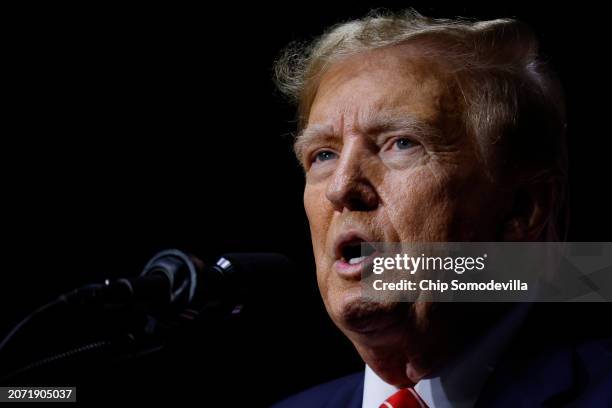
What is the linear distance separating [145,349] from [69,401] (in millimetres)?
394

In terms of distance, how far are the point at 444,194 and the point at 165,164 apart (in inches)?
52.5

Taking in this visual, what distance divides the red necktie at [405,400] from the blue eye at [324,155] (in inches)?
25.7

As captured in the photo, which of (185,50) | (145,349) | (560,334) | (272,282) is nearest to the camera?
Answer: (145,349)

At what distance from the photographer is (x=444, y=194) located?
1716mm

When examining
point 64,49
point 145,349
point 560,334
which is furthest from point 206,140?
point 560,334

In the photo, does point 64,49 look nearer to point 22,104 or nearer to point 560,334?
point 22,104

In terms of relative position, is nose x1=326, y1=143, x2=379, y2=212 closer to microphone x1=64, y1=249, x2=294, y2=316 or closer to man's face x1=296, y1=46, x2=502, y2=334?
man's face x1=296, y1=46, x2=502, y2=334

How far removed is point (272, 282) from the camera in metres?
1.67

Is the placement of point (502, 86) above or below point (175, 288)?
above

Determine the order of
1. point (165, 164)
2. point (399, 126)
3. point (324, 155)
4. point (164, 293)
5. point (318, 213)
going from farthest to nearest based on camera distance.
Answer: point (165, 164) → point (324, 155) → point (318, 213) → point (399, 126) → point (164, 293)

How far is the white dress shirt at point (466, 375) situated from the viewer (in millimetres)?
1719

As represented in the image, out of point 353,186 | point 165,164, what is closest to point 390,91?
point 353,186

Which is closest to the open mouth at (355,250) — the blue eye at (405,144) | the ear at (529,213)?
the blue eye at (405,144)

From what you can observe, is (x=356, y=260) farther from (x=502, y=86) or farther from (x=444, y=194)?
(x=502, y=86)
